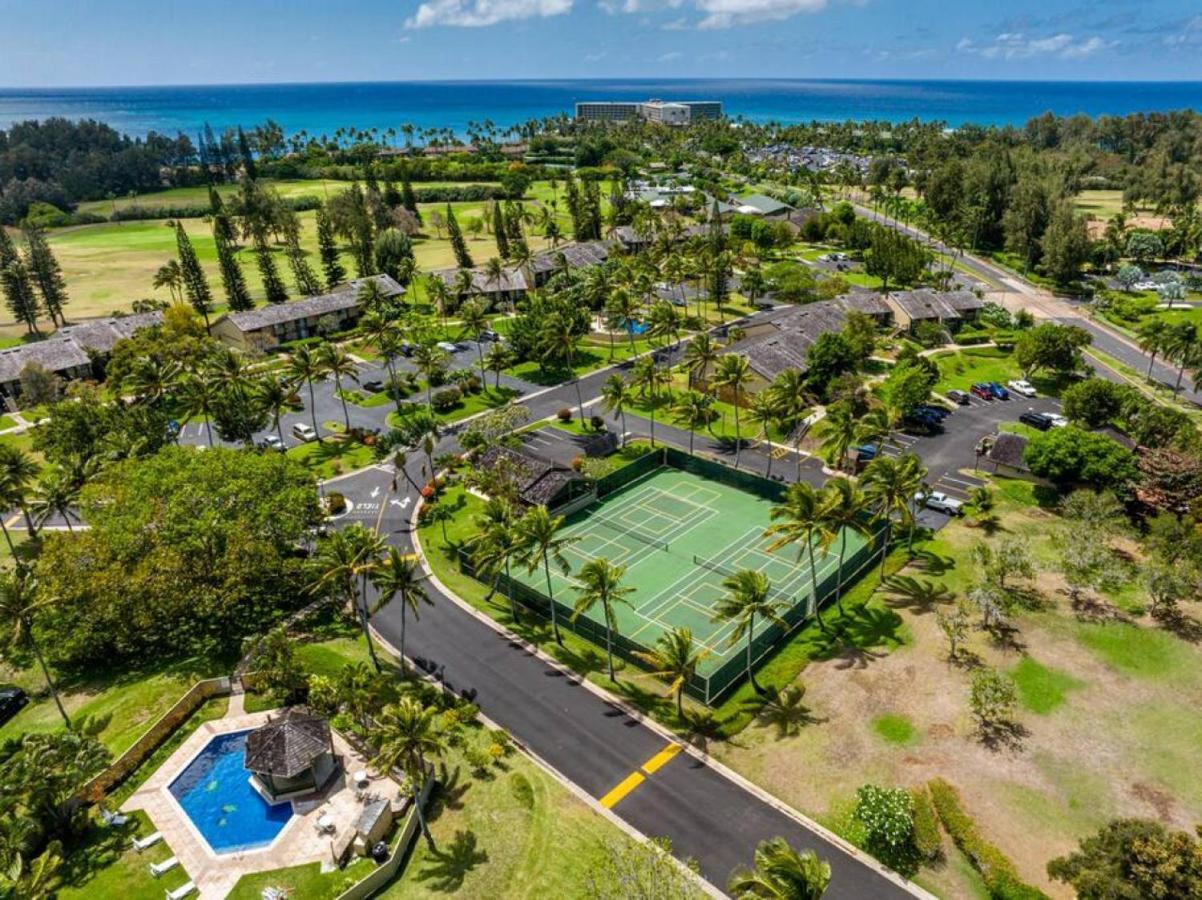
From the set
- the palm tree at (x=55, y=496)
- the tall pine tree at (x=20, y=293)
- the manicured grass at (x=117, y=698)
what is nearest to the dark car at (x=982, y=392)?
the manicured grass at (x=117, y=698)

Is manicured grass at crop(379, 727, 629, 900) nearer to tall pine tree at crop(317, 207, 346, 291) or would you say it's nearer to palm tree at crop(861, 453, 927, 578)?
palm tree at crop(861, 453, 927, 578)

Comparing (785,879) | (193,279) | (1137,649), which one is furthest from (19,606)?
(193,279)

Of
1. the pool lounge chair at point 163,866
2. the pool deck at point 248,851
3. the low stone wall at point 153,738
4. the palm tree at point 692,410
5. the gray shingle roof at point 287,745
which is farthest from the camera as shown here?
the palm tree at point 692,410

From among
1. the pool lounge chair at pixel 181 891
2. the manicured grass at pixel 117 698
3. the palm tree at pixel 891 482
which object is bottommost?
the pool lounge chair at pixel 181 891

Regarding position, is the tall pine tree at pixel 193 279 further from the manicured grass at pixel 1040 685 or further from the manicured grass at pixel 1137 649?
the manicured grass at pixel 1137 649

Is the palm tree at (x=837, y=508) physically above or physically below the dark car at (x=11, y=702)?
above

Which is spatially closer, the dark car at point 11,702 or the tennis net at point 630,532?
the dark car at point 11,702

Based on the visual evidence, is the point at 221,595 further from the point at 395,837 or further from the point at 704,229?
the point at 704,229

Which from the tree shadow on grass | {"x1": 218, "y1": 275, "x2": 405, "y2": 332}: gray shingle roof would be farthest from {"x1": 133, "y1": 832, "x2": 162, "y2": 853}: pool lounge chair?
{"x1": 218, "y1": 275, "x2": 405, "y2": 332}: gray shingle roof
